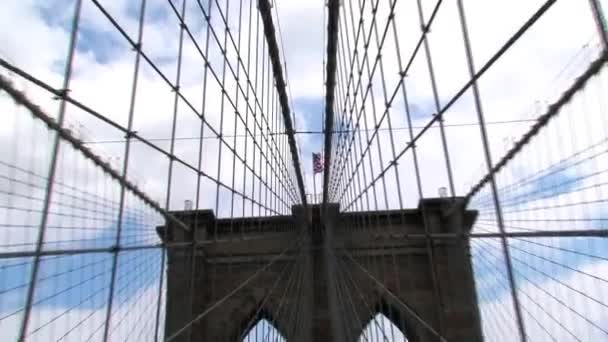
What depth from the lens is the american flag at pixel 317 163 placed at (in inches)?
673

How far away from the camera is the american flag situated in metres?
17.1

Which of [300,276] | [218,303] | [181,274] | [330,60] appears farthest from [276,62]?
[300,276]

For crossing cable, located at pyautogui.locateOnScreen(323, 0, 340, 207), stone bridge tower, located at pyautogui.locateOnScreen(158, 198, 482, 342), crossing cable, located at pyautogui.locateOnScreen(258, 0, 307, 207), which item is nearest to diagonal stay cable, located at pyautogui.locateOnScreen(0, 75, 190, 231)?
crossing cable, located at pyautogui.locateOnScreen(323, 0, 340, 207)

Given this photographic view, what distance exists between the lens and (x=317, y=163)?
17.5 meters

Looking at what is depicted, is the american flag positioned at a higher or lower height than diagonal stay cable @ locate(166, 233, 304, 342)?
higher

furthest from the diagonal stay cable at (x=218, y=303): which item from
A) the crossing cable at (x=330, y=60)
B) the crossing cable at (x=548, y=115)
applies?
the crossing cable at (x=330, y=60)

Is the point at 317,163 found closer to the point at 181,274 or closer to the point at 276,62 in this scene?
the point at 276,62

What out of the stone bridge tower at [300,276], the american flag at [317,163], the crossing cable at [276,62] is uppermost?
the american flag at [317,163]

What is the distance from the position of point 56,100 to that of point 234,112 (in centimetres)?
444

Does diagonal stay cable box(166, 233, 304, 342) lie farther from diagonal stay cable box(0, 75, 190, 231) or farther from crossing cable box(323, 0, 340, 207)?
crossing cable box(323, 0, 340, 207)

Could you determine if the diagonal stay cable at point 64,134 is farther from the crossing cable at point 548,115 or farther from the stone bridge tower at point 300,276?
the stone bridge tower at point 300,276

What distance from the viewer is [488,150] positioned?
1.71 m

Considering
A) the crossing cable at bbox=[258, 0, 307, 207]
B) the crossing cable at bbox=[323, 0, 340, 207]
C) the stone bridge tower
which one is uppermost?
the crossing cable at bbox=[258, 0, 307, 207]

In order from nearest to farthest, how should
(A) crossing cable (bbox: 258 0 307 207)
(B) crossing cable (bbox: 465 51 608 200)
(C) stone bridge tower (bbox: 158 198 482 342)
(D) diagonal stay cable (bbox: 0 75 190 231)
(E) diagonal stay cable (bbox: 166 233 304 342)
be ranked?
1. (B) crossing cable (bbox: 465 51 608 200)
2. (D) diagonal stay cable (bbox: 0 75 190 231)
3. (E) diagonal stay cable (bbox: 166 233 304 342)
4. (A) crossing cable (bbox: 258 0 307 207)
5. (C) stone bridge tower (bbox: 158 198 482 342)
